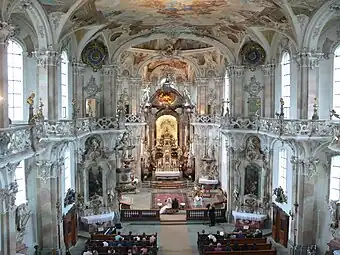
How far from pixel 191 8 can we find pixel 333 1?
26.1ft

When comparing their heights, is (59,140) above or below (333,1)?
below

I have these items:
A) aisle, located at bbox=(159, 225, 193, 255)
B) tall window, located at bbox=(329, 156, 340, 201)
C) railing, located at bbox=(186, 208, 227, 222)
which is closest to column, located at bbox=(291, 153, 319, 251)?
tall window, located at bbox=(329, 156, 340, 201)

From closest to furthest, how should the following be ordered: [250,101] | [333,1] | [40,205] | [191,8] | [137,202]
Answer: [333,1] → [40,205] → [191,8] → [250,101] → [137,202]

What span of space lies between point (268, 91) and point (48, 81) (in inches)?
588

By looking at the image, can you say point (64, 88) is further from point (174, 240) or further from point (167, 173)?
point (167, 173)

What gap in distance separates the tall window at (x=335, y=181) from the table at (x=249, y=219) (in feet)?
24.9

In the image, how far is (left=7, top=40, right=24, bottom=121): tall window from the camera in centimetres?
2247

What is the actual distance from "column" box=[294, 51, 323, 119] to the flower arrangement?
5824mm

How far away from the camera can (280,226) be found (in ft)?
94.1

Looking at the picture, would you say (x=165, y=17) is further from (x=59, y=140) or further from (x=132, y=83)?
(x=132, y=83)

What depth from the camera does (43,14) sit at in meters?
22.2

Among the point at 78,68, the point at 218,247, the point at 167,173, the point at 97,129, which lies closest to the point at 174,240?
the point at 218,247

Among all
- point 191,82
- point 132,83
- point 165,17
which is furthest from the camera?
point 191,82

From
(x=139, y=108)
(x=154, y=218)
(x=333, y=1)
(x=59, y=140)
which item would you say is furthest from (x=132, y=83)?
(x=333, y=1)
